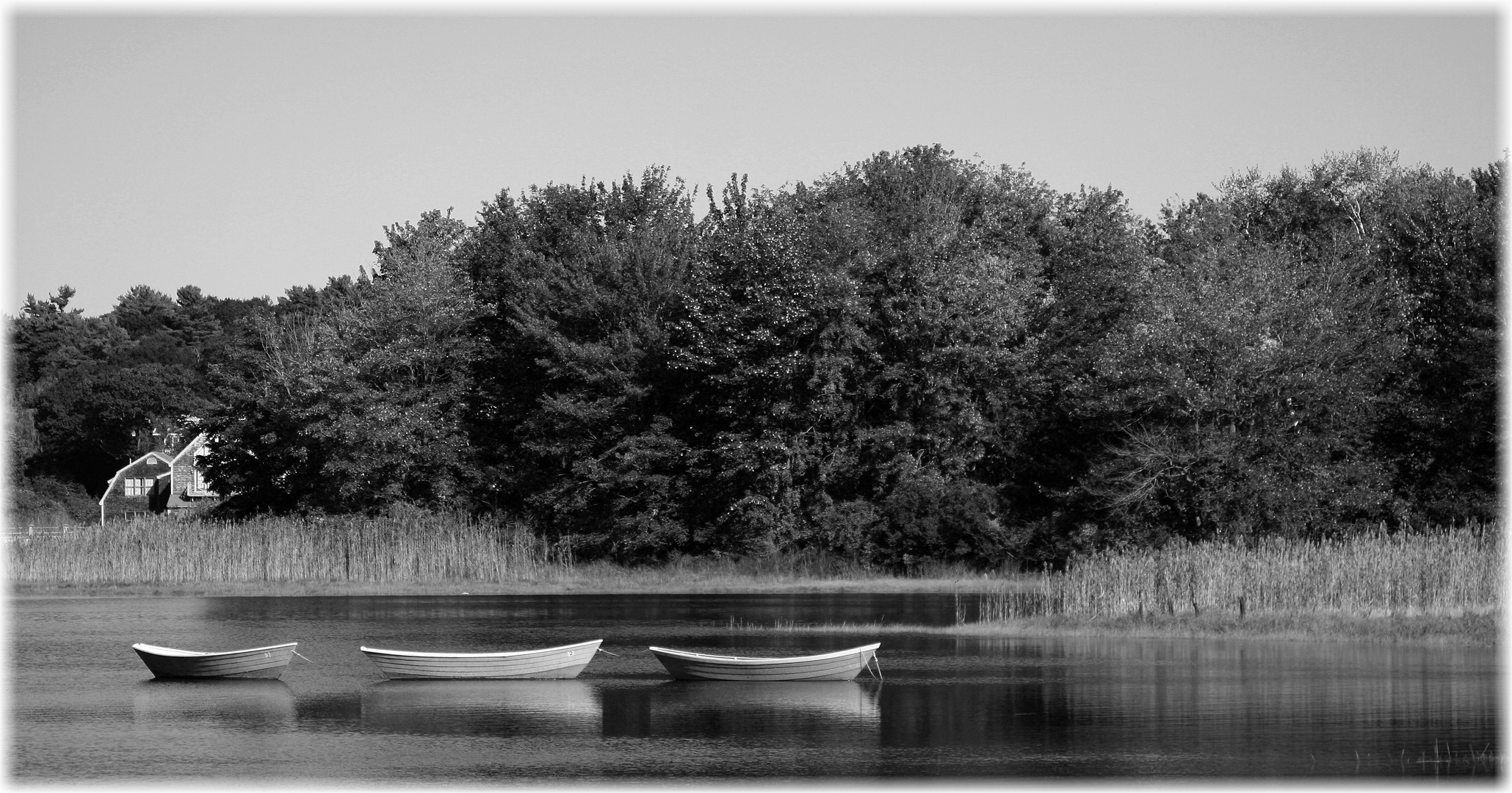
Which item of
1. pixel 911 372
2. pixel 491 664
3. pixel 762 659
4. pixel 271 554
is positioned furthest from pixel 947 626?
pixel 271 554

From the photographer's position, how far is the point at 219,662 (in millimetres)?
30719

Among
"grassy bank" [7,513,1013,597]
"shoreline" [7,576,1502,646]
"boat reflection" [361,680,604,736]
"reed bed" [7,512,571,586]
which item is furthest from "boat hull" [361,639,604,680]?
"reed bed" [7,512,571,586]

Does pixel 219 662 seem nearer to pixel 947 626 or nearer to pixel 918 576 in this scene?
pixel 947 626

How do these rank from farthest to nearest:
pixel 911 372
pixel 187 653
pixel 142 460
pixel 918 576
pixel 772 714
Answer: pixel 142 460 → pixel 911 372 → pixel 918 576 → pixel 187 653 → pixel 772 714

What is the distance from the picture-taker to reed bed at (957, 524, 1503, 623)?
115 feet

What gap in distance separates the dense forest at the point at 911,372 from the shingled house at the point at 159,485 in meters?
32.8

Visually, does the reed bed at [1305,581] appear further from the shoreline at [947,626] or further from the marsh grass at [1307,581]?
the shoreline at [947,626]

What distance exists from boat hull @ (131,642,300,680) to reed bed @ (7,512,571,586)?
79.8ft

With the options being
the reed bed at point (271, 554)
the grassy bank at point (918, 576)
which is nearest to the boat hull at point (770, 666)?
the grassy bank at point (918, 576)

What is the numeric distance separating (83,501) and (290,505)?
4516cm

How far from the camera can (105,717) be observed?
25688mm

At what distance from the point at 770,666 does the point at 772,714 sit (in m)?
3.04

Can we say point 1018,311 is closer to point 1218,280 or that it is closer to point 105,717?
point 1218,280

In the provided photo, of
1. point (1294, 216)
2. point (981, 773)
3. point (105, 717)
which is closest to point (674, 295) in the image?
point (1294, 216)
